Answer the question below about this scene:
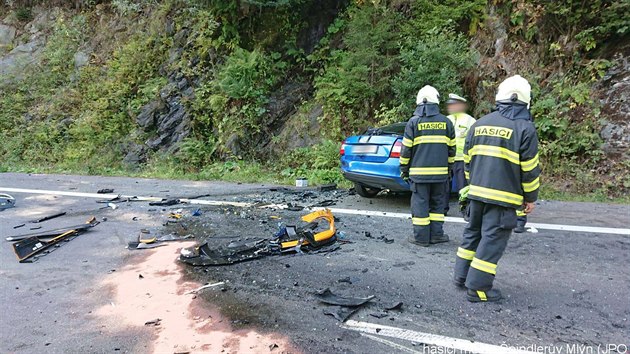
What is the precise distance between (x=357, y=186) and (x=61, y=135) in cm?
1319

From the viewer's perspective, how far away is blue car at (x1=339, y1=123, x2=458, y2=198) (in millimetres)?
5809

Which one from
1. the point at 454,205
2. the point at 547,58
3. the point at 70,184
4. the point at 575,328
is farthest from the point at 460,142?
the point at 70,184

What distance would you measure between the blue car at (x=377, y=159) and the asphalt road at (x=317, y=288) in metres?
0.67

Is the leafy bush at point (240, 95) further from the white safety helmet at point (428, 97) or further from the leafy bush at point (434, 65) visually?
the white safety helmet at point (428, 97)

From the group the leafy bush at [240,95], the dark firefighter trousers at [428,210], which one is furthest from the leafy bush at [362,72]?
the dark firefighter trousers at [428,210]

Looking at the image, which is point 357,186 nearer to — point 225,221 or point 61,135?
point 225,221

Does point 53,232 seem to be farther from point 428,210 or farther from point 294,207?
point 428,210

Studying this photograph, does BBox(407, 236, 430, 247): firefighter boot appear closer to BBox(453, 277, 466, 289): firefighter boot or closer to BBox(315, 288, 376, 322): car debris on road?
BBox(453, 277, 466, 289): firefighter boot

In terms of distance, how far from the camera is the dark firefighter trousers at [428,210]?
4.46 metres

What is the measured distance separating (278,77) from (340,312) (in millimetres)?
9944

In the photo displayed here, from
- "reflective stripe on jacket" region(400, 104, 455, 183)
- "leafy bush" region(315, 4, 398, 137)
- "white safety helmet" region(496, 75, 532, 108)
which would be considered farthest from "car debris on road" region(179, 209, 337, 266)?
"leafy bush" region(315, 4, 398, 137)

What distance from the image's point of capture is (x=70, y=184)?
9344 millimetres

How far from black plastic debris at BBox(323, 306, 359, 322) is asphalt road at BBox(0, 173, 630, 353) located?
0.05 metres

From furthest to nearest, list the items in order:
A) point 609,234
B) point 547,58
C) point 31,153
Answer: point 31,153 → point 547,58 → point 609,234
